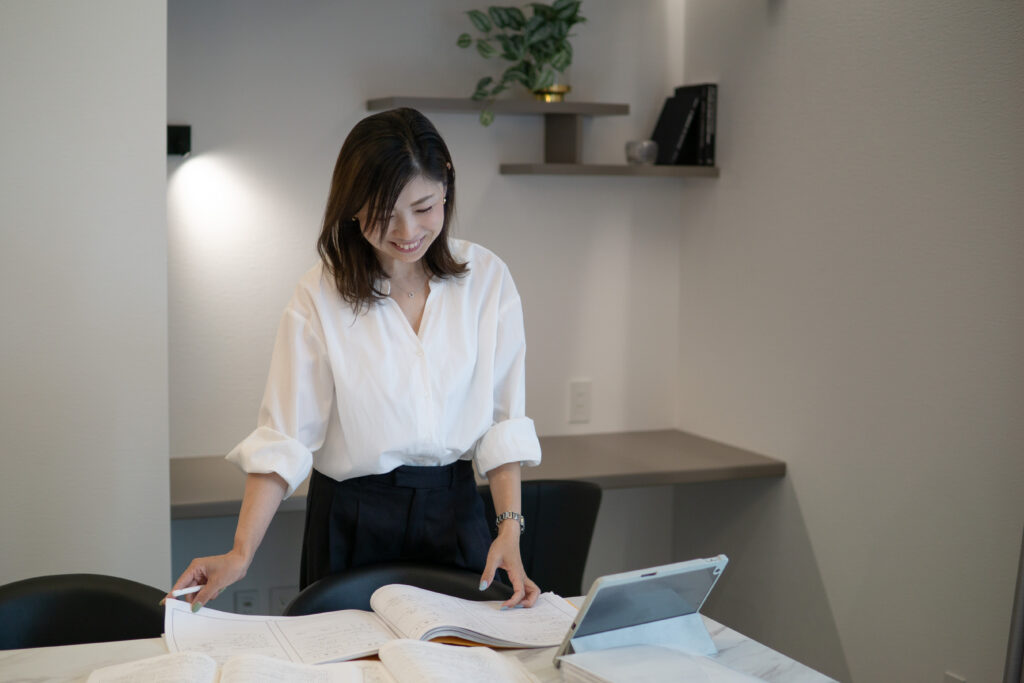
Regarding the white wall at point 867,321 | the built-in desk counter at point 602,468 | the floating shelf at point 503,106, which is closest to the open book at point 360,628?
the built-in desk counter at point 602,468

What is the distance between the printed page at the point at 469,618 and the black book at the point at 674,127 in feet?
5.63

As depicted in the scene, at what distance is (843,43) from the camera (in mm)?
2393

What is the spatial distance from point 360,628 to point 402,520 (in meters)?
0.37

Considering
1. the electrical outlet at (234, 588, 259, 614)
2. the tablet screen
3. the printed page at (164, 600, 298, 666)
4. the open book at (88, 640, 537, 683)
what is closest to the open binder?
the tablet screen

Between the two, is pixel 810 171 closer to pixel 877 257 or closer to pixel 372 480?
pixel 877 257

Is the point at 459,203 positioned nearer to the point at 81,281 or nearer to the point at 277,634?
the point at 81,281

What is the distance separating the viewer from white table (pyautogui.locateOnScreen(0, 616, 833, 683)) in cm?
126

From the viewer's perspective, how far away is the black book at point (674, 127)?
2895 millimetres

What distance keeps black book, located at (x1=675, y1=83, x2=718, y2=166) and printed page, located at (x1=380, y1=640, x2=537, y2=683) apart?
1953mm

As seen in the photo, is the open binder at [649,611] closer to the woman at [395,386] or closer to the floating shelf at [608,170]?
the woman at [395,386]

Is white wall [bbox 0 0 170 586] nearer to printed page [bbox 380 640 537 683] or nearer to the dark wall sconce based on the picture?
the dark wall sconce

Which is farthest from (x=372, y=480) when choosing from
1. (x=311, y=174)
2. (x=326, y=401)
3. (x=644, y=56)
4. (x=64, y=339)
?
(x=644, y=56)

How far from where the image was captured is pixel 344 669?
4.10ft

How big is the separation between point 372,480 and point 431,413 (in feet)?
0.60
